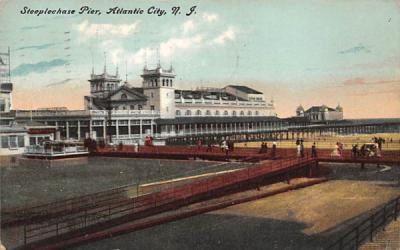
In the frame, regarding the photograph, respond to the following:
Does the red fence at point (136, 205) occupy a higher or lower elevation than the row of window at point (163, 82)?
lower

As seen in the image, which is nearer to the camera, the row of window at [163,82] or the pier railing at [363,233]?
the pier railing at [363,233]

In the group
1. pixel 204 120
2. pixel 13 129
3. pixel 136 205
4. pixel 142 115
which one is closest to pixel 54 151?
pixel 13 129

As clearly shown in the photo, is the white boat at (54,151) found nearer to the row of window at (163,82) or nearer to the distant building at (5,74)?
the row of window at (163,82)

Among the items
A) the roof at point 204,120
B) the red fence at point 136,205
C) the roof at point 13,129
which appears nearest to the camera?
the red fence at point 136,205

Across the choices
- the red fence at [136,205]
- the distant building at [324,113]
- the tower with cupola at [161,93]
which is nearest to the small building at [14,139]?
the tower with cupola at [161,93]

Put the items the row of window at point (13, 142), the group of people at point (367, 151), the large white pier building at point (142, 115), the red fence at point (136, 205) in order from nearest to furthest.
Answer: the red fence at point (136, 205), the group of people at point (367, 151), the row of window at point (13, 142), the large white pier building at point (142, 115)

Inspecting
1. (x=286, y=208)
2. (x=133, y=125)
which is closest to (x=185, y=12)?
(x=286, y=208)

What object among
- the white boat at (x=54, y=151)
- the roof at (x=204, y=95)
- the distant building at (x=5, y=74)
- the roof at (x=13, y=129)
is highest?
the roof at (x=204, y=95)

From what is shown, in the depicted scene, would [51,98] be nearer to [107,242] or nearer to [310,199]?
[107,242]

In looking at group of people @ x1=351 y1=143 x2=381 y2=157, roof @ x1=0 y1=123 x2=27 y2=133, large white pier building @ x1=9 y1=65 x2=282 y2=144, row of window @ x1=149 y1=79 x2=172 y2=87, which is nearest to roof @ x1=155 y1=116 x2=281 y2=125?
large white pier building @ x1=9 y1=65 x2=282 y2=144

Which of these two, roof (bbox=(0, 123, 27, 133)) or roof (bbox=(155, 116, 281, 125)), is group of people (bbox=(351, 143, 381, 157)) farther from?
roof (bbox=(0, 123, 27, 133))
